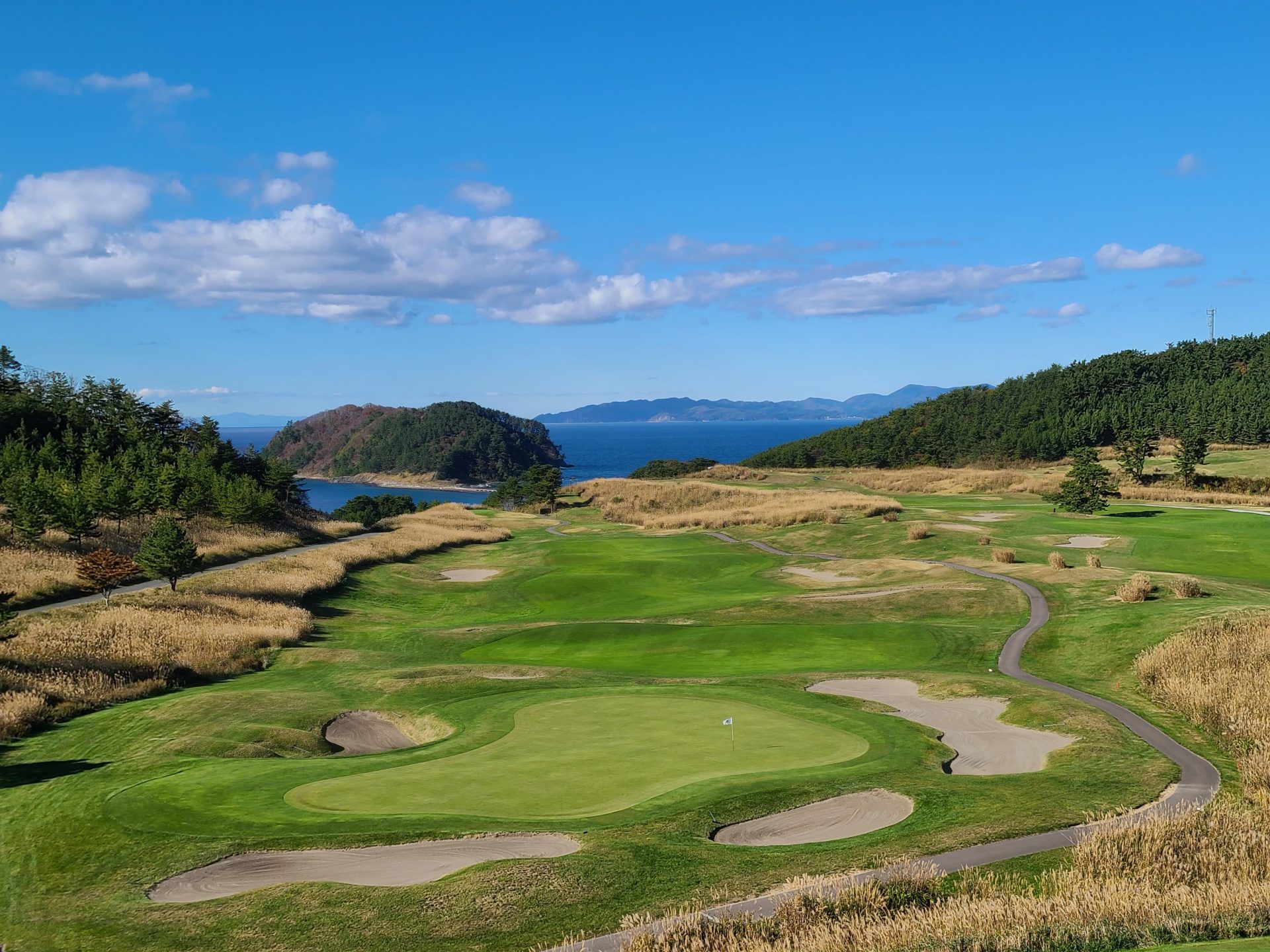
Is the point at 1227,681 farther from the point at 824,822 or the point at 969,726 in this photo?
the point at 824,822

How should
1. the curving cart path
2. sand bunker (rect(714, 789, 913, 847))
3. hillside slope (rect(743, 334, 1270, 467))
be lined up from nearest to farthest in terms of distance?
the curving cart path → sand bunker (rect(714, 789, 913, 847)) → hillside slope (rect(743, 334, 1270, 467))

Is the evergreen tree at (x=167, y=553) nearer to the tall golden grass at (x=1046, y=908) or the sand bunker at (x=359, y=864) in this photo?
the sand bunker at (x=359, y=864)

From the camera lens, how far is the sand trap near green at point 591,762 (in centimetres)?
1677

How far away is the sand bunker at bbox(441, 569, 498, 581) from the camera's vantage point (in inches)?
2404

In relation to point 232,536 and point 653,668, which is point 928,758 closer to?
point 653,668

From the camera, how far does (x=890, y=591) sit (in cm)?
4391

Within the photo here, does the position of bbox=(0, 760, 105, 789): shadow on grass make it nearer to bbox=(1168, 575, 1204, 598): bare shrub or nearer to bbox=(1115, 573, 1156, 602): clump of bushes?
bbox=(1115, 573, 1156, 602): clump of bushes

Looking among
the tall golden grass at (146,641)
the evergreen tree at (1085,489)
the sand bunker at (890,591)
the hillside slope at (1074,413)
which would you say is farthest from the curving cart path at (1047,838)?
the hillside slope at (1074,413)

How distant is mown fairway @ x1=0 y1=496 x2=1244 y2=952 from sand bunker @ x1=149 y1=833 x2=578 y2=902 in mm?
281

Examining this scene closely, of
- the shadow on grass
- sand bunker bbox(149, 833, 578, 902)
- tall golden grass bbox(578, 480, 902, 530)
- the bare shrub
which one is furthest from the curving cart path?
tall golden grass bbox(578, 480, 902, 530)

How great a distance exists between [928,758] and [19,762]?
21116mm

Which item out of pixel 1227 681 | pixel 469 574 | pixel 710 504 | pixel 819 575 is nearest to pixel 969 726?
pixel 1227 681

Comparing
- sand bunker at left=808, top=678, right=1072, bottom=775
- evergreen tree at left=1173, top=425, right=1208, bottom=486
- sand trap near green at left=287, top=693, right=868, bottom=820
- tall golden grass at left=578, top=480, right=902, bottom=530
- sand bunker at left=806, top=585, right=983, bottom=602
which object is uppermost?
evergreen tree at left=1173, top=425, right=1208, bottom=486

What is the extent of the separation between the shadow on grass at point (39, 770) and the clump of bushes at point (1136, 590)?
36768mm
